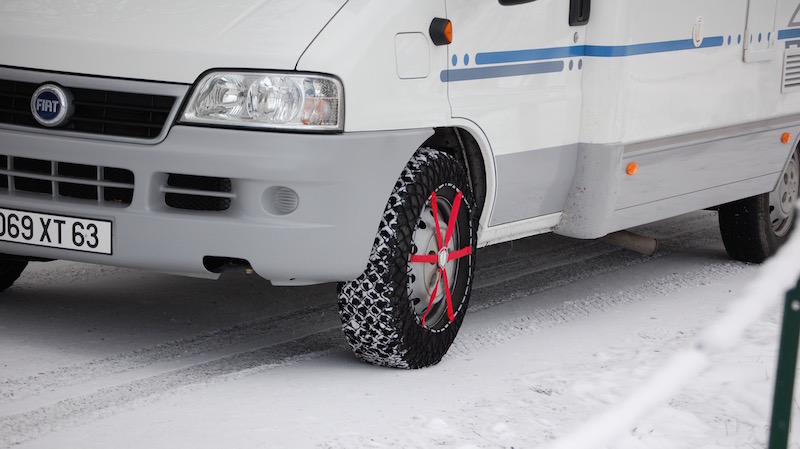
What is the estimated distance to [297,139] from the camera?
4.32 metres

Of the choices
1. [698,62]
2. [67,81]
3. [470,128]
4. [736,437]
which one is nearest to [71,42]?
[67,81]

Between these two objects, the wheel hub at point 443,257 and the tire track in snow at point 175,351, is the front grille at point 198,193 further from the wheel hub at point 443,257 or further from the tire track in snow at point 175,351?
the wheel hub at point 443,257

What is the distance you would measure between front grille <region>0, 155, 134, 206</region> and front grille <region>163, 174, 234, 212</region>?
0.48ft

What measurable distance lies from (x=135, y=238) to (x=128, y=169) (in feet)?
0.79

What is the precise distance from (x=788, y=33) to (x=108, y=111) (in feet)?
13.5

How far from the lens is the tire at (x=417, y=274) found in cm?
465

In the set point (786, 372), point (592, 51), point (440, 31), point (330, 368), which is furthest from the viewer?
point (592, 51)

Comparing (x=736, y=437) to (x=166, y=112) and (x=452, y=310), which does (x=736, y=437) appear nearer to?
(x=452, y=310)

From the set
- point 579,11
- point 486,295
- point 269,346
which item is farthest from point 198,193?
point 486,295

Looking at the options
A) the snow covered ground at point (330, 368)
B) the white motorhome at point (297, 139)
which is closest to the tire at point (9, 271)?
the snow covered ground at point (330, 368)

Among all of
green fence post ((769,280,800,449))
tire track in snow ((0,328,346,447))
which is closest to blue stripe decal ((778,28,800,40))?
tire track in snow ((0,328,346,447))

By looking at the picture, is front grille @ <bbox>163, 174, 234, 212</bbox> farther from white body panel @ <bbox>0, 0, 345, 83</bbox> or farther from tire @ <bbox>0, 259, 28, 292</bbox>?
tire @ <bbox>0, 259, 28, 292</bbox>

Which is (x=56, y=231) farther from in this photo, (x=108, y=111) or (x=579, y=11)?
(x=579, y=11)

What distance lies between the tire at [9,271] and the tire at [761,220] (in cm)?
389
